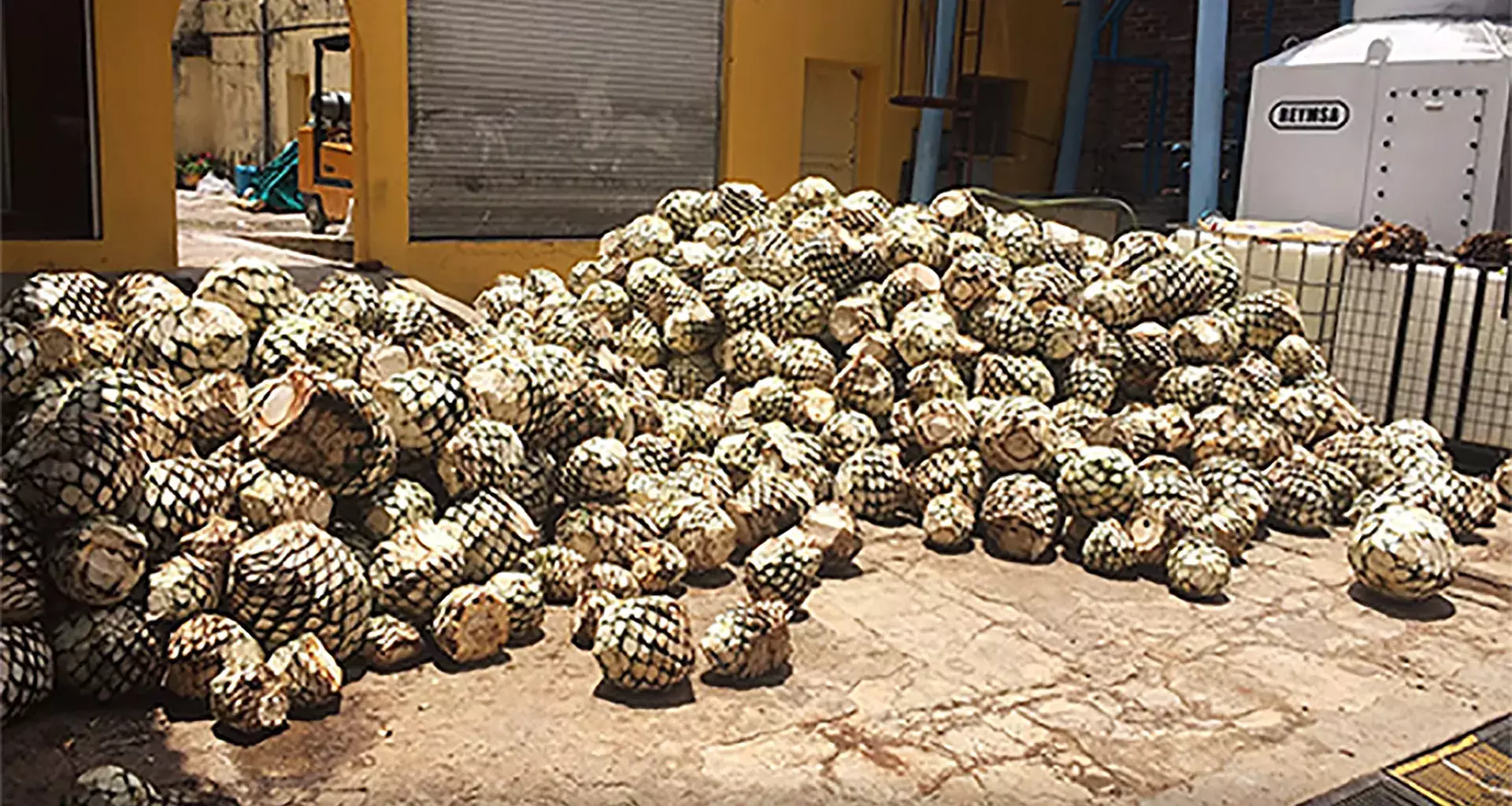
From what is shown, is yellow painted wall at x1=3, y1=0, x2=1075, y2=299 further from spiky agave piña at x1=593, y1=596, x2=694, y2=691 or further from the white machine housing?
spiky agave piña at x1=593, y1=596, x2=694, y2=691

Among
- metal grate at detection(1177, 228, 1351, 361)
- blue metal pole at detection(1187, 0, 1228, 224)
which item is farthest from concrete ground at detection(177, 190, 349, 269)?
blue metal pole at detection(1187, 0, 1228, 224)

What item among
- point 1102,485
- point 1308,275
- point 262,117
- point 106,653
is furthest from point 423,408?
point 262,117

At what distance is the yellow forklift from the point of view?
13555 mm

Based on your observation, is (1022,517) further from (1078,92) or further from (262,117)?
(262,117)

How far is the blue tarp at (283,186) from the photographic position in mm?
17359

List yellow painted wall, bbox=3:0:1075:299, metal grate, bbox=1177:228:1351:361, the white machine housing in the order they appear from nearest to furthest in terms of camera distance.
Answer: metal grate, bbox=1177:228:1351:361, the white machine housing, yellow painted wall, bbox=3:0:1075:299

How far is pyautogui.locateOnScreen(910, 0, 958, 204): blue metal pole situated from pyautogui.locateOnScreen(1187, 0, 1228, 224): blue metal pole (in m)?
2.90

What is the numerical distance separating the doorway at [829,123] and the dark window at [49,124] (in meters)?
8.10

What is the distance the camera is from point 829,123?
48.7ft

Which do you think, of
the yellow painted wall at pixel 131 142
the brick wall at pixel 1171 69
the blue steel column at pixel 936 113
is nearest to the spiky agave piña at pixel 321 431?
the yellow painted wall at pixel 131 142

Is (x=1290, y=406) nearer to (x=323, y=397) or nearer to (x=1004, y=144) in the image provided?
(x=323, y=397)

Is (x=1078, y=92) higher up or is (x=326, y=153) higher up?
(x=1078, y=92)

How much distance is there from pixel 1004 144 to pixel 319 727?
12.0 metres

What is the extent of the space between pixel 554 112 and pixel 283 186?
28.6 ft
